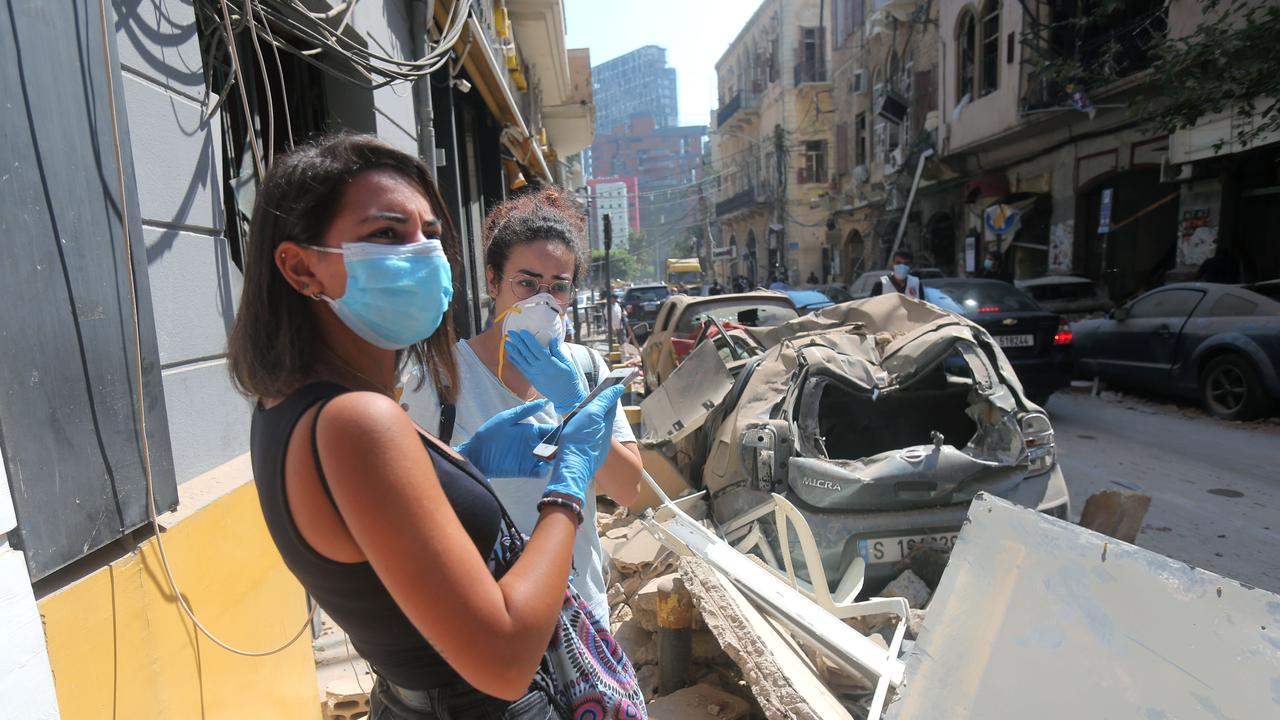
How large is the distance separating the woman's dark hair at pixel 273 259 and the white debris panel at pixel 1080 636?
1642 millimetres

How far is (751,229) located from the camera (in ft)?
140

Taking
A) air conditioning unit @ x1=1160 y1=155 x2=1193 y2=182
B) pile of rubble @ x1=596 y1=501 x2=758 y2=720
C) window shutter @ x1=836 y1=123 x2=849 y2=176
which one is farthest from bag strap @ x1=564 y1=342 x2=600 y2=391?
window shutter @ x1=836 y1=123 x2=849 y2=176

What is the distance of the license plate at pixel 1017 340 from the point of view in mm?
A: 7465

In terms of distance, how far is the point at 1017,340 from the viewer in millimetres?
7484

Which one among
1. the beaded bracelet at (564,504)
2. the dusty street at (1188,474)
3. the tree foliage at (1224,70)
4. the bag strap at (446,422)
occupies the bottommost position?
the dusty street at (1188,474)

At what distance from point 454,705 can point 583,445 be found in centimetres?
49

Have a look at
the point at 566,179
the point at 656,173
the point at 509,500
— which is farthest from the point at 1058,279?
the point at 656,173

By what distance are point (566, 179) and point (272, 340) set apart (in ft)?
80.9

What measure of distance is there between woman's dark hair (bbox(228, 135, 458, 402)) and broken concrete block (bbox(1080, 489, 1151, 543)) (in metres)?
4.08

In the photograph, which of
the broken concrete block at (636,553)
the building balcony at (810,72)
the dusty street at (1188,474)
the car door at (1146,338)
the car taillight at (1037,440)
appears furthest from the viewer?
the building balcony at (810,72)

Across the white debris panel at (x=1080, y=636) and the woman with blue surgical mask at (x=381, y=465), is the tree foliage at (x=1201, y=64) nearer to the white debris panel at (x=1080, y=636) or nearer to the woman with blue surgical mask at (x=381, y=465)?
the white debris panel at (x=1080, y=636)

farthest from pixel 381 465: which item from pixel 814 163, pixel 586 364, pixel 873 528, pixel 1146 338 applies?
pixel 814 163

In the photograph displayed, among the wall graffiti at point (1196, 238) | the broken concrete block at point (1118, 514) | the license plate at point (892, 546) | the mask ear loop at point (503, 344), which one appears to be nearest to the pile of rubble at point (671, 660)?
the license plate at point (892, 546)

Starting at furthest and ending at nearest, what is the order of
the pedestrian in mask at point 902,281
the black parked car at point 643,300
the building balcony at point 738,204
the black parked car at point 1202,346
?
1. the building balcony at point 738,204
2. the black parked car at point 643,300
3. the pedestrian in mask at point 902,281
4. the black parked car at point 1202,346
